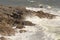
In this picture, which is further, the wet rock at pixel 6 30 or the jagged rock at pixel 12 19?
the jagged rock at pixel 12 19

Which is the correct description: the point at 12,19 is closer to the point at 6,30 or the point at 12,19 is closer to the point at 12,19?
the point at 12,19

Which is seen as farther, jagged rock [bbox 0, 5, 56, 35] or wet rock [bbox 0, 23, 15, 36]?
jagged rock [bbox 0, 5, 56, 35]

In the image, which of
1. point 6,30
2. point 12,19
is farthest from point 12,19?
point 6,30

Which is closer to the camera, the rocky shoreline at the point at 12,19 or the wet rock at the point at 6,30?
the wet rock at the point at 6,30

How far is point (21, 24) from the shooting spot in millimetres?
25094

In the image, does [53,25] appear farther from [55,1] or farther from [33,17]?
[55,1]

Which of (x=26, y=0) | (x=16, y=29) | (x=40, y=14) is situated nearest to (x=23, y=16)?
(x=40, y=14)

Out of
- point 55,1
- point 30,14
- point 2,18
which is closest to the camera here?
point 2,18

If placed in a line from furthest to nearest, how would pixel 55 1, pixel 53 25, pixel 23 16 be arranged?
1. pixel 55 1
2. pixel 23 16
3. pixel 53 25

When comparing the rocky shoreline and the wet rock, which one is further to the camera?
the rocky shoreline

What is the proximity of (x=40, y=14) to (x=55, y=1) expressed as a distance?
1936cm

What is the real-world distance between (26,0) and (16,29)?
90.4 feet

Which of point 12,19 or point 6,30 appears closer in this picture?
point 6,30

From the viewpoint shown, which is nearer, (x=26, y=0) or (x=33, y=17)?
(x=33, y=17)
